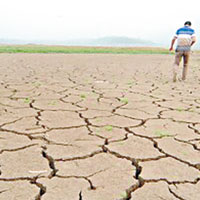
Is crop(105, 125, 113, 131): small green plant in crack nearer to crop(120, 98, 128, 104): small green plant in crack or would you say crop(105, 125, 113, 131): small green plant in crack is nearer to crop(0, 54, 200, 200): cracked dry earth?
crop(0, 54, 200, 200): cracked dry earth

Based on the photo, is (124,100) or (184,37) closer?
(124,100)

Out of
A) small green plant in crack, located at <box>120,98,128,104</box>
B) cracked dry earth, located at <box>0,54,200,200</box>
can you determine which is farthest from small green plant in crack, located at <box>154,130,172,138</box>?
small green plant in crack, located at <box>120,98,128,104</box>

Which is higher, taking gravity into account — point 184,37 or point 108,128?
point 184,37

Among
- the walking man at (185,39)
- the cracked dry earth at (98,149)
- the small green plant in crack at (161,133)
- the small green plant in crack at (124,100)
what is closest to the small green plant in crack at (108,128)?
the cracked dry earth at (98,149)

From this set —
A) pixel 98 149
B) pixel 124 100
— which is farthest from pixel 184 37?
pixel 98 149

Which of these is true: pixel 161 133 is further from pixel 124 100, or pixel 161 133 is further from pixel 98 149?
pixel 124 100

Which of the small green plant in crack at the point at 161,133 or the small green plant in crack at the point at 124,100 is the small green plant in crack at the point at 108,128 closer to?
the small green plant in crack at the point at 161,133

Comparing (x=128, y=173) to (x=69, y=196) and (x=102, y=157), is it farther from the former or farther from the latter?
(x=69, y=196)

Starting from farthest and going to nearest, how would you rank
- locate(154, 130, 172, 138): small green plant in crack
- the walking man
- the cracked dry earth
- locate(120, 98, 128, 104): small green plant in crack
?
the walking man, locate(120, 98, 128, 104): small green plant in crack, locate(154, 130, 172, 138): small green plant in crack, the cracked dry earth

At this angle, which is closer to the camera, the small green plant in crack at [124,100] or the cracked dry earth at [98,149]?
the cracked dry earth at [98,149]

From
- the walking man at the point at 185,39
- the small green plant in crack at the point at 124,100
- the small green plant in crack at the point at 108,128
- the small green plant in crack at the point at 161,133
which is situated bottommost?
the small green plant in crack at the point at 124,100

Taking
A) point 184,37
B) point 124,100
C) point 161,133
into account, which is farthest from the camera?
point 184,37

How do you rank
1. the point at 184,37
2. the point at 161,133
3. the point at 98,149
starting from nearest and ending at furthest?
1. the point at 98,149
2. the point at 161,133
3. the point at 184,37

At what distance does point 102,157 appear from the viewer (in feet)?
5.69
